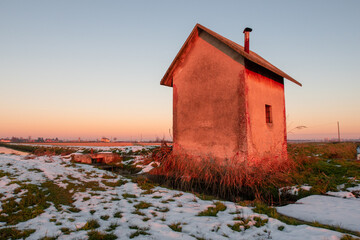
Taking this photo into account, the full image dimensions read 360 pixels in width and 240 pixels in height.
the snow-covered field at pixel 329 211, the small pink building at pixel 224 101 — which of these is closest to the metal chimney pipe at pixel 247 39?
the small pink building at pixel 224 101

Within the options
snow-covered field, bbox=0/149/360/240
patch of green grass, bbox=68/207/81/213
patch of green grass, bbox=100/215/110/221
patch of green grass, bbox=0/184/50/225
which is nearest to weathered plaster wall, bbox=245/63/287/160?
snow-covered field, bbox=0/149/360/240

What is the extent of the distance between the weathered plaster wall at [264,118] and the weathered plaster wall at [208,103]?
41cm

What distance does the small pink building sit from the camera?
757 cm

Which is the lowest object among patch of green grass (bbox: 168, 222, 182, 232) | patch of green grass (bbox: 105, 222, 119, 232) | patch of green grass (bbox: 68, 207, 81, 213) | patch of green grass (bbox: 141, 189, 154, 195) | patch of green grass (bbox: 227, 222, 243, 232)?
patch of green grass (bbox: 141, 189, 154, 195)

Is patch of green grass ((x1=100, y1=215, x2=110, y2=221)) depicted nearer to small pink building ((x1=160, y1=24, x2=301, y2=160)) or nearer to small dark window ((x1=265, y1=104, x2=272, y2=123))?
small pink building ((x1=160, y1=24, x2=301, y2=160))

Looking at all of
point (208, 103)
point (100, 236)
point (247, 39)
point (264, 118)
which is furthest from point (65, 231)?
point (247, 39)

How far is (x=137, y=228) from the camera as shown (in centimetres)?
364

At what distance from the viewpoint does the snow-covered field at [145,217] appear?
335 cm

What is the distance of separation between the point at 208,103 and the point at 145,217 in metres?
5.47

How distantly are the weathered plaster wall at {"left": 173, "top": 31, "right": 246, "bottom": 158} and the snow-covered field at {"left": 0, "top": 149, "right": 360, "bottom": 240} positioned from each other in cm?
282

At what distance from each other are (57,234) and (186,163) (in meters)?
5.53

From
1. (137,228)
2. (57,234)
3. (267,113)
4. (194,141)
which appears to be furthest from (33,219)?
(267,113)

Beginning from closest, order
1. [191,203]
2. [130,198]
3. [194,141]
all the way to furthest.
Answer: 1. [191,203]
2. [130,198]
3. [194,141]

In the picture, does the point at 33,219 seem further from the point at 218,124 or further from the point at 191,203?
the point at 218,124
